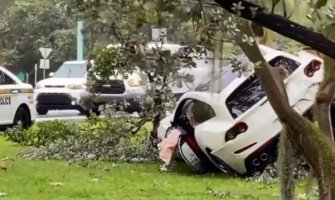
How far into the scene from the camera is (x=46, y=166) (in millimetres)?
10305

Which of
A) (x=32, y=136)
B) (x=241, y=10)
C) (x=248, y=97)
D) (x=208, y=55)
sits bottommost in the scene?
(x=32, y=136)

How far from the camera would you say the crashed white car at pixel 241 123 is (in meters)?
9.09

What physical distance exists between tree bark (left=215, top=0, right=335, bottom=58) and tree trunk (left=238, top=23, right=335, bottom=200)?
1.68m

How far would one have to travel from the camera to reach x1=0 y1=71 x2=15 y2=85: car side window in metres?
16.0

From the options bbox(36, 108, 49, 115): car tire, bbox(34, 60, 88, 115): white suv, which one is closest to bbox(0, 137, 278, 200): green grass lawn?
bbox(34, 60, 88, 115): white suv

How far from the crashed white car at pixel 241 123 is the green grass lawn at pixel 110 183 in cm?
25

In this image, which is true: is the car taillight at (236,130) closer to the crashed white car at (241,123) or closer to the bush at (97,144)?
the crashed white car at (241,123)

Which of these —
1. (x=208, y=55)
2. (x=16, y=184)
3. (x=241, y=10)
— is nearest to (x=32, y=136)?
(x=16, y=184)

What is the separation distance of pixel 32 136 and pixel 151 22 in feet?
30.9

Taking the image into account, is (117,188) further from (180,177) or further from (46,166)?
(46,166)

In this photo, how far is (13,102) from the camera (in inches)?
642

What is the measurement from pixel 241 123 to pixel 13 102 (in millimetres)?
8027

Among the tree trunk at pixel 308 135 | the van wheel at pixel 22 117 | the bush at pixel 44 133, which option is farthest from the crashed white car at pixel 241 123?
the van wheel at pixel 22 117

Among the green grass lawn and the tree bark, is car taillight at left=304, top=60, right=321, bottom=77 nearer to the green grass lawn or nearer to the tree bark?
the green grass lawn
